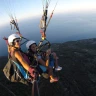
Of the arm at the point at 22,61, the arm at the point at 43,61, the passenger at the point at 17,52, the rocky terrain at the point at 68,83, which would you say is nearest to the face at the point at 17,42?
the passenger at the point at 17,52

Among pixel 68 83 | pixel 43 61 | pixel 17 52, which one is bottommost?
pixel 68 83

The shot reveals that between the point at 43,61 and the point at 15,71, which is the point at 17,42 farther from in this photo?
the point at 43,61

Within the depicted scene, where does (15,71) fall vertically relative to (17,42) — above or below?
below

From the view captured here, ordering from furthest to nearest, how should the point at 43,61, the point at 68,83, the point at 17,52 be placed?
the point at 68,83, the point at 43,61, the point at 17,52

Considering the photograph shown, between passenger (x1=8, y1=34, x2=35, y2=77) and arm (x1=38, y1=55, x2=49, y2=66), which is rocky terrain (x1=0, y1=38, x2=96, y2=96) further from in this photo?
passenger (x1=8, y1=34, x2=35, y2=77)

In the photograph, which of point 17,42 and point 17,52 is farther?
point 17,42

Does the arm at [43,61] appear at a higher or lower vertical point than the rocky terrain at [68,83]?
higher

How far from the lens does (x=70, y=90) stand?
24422 mm

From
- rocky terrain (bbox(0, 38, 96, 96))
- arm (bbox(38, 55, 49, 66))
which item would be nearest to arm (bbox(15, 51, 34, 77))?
arm (bbox(38, 55, 49, 66))

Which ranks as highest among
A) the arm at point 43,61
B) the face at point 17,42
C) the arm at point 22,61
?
the face at point 17,42

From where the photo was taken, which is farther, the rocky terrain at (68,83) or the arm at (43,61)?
the rocky terrain at (68,83)

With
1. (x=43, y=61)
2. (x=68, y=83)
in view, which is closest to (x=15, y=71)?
(x=43, y=61)

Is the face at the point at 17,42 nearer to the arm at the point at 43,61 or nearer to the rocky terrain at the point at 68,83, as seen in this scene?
the arm at the point at 43,61

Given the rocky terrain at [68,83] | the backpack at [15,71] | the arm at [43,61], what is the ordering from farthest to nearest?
the rocky terrain at [68,83], the arm at [43,61], the backpack at [15,71]
